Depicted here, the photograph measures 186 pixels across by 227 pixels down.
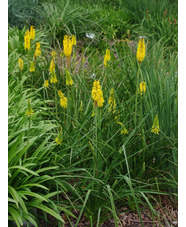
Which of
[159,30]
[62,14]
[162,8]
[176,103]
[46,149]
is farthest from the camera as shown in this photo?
[162,8]

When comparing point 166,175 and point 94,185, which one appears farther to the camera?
point 166,175

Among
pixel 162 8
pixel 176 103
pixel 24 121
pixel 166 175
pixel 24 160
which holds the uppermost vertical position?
pixel 162 8

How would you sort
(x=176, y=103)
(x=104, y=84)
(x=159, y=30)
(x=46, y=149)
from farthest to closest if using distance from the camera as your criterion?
(x=159, y=30), (x=104, y=84), (x=176, y=103), (x=46, y=149)

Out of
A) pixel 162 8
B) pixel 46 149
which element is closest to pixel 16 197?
pixel 46 149

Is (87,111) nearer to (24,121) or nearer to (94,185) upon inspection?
(24,121)

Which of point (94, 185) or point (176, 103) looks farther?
point (176, 103)

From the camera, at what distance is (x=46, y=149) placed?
81.4 inches

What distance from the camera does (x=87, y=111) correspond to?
243 cm

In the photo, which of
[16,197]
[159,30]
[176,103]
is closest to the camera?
[16,197]

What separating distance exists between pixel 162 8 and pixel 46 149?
5212mm

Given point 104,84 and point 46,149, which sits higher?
point 104,84

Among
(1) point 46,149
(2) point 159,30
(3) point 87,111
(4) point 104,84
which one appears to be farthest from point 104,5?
(1) point 46,149

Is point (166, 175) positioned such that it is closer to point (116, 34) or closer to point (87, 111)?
point (87, 111)

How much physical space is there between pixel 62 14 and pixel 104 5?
2243mm
